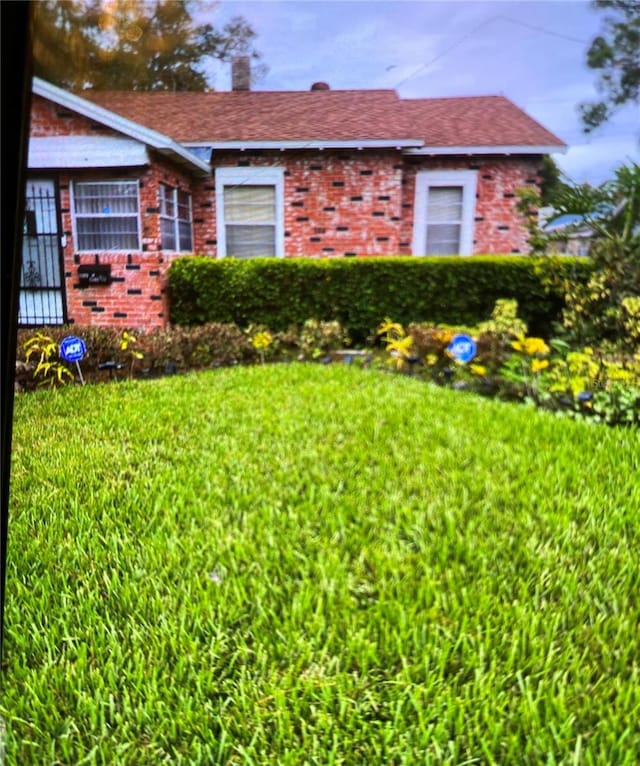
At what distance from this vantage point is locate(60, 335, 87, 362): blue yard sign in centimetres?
50

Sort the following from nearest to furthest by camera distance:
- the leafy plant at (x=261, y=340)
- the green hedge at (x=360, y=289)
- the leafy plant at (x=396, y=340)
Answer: the green hedge at (x=360, y=289) < the leafy plant at (x=261, y=340) < the leafy plant at (x=396, y=340)

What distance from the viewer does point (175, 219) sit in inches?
23.4

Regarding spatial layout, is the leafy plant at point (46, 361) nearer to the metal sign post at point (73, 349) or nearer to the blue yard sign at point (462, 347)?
the metal sign post at point (73, 349)

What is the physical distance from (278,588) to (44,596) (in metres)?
0.34

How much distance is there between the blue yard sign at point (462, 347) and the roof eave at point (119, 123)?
64 centimetres

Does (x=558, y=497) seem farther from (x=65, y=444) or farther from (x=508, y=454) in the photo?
(x=65, y=444)

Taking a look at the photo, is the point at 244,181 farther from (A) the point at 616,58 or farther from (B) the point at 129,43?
(A) the point at 616,58

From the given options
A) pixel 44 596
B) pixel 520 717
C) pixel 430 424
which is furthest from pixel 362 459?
pixel 44 596

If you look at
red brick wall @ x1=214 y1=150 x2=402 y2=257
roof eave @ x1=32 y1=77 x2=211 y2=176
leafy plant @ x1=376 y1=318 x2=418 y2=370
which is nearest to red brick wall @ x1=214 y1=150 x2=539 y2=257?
red brick wall @ x1=214 y1=150 x2=402 y2=257

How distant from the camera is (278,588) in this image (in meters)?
0.80

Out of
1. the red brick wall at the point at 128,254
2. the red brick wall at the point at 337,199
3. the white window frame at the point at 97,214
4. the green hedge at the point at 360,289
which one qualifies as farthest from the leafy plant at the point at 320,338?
the white window frame at the point at 97,214

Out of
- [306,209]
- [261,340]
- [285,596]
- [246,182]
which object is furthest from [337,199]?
[285,596]

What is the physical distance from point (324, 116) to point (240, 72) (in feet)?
0.34

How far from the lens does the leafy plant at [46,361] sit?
1.56ft
